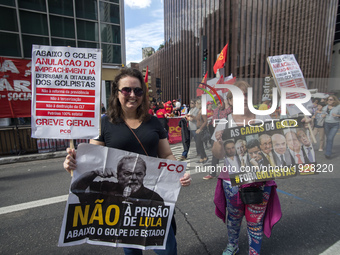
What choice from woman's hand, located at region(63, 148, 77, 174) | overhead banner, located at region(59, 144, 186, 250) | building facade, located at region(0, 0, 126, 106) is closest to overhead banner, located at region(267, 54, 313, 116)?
overhead banner, located at region(59, 144, 186, 250)

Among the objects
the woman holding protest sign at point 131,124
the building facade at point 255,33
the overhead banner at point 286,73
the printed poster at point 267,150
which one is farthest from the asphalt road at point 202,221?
the building facade at point 255,33

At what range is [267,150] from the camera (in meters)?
1.72

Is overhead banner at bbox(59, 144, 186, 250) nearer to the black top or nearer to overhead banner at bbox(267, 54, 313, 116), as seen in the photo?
the black top

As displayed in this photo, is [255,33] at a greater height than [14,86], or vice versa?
[255,33]

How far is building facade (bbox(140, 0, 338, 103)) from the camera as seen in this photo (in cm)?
3450

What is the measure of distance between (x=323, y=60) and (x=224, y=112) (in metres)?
55.9

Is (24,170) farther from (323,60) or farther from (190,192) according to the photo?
(323,60)

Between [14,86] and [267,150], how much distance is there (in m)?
7.82

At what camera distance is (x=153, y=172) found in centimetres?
157

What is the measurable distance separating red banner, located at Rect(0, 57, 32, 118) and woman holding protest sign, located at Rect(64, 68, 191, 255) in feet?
21.7

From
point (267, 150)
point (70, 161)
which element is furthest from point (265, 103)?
point (70, 161)

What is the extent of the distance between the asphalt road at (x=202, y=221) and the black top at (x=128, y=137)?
1475 mm

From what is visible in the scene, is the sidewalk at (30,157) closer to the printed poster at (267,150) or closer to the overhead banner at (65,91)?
the overhead banner at (65,91)

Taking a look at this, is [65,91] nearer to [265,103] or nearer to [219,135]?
[219,135]
